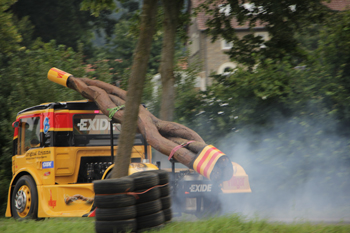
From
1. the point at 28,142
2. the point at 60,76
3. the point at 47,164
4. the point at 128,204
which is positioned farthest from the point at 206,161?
the point at 60,76

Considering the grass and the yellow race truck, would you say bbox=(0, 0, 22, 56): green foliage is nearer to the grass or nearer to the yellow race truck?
the yellow race truck

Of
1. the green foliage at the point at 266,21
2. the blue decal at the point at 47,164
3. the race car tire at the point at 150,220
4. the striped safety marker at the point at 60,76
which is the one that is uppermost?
the green foliage at the point at 266,21

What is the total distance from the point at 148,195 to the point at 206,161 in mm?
1694

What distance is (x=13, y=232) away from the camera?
6.07 metres

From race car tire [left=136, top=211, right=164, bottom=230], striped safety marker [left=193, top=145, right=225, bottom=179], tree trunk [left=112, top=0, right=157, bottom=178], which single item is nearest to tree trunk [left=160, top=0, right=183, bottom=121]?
striped safety marker [left=193, top=145, right=225, bottom=179]

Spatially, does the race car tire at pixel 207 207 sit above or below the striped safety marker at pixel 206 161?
below

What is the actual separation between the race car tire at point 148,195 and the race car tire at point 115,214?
0.22 m

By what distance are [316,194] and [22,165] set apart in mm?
6765

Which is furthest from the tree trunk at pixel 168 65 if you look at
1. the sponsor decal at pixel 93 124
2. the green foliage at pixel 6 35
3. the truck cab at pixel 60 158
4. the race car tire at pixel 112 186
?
the green foliage at pixel 6 35

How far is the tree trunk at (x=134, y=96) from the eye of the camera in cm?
593

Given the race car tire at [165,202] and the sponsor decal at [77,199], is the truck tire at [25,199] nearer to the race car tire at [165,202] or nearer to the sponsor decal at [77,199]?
the sponsor decal at [77,199]

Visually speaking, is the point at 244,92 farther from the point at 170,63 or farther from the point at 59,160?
the point at 59,160

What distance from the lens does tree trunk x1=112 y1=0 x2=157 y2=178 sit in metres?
5.93

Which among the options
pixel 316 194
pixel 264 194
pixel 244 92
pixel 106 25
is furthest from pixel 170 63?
pixel 106 25
